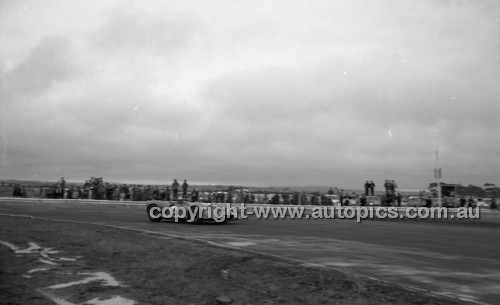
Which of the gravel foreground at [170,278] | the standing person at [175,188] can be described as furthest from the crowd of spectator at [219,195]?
the gravel foreground at [170,278]

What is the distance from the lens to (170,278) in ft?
23.3

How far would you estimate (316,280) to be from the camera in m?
6.50

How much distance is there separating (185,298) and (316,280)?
2.00 meters

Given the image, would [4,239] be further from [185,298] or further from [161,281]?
[185,298]

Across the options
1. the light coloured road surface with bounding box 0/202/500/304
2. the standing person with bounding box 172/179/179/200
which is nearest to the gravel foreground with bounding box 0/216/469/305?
the light coloured road surface with bounding box 0/202/500/304

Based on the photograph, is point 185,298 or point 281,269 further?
point 281,269

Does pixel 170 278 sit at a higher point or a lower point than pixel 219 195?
lower

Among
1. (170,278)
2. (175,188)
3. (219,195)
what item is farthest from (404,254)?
(219,195)

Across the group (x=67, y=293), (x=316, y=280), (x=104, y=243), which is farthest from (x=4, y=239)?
(x=316, y=280)

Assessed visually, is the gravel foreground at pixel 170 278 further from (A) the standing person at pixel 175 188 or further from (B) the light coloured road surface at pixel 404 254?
(A) the standing person at pixel 175 188

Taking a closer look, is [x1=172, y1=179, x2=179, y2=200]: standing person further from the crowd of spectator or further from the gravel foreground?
the gravel foreground

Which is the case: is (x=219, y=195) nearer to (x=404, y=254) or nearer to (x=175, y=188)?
(x=175, y=188)

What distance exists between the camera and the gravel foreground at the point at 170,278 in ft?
19.2

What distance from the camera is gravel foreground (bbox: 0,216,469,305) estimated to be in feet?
19.2
